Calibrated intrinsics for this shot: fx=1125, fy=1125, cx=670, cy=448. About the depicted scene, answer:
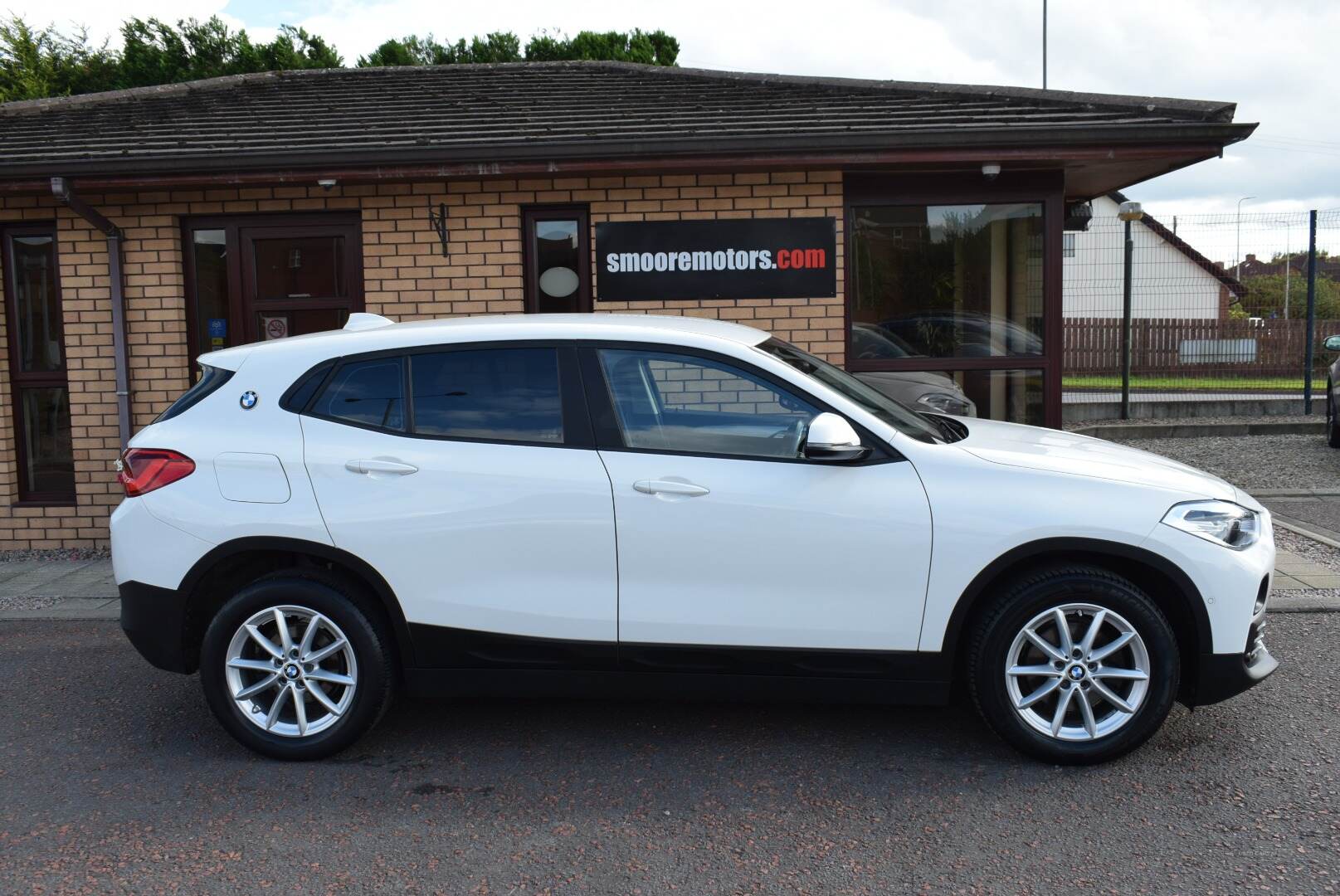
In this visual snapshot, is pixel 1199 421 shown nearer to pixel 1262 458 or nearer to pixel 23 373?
pixel 1262 458

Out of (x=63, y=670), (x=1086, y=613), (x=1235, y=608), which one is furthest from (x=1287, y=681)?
(x=63, y=670)

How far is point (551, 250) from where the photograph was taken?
834 cm

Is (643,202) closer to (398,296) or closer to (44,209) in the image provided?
(398,296)

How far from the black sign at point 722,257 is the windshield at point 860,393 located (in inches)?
125

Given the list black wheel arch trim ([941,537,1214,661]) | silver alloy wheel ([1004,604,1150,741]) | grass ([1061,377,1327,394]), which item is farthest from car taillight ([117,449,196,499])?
grass ([1061,377,1327,394])

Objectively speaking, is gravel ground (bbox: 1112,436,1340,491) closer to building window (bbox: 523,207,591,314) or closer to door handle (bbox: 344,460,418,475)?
building window (bbox: 523,207,591,314)

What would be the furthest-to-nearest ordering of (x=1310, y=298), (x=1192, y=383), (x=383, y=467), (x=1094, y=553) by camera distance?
(x=1192, y=383), (x=1310, y=298), (x=383, y=467), (x=1094, y=553)

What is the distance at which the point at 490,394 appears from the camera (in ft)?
14.3

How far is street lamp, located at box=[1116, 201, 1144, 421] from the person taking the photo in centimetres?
1349

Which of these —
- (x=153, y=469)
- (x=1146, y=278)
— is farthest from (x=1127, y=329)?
(x=153, y=469)

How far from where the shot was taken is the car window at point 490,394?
4.31 meters

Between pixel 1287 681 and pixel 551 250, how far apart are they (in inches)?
217

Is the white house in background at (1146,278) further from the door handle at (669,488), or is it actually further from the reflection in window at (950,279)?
the door handle at (669,488)

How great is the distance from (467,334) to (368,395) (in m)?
0.45
